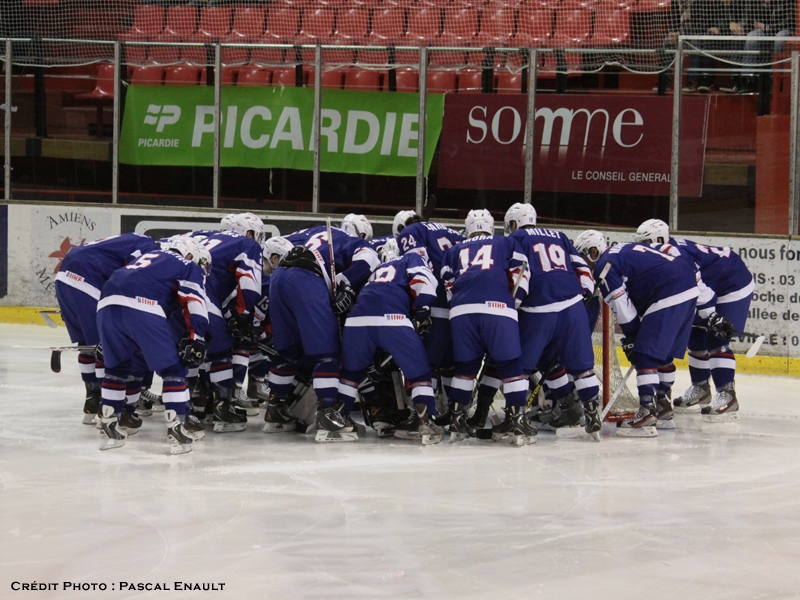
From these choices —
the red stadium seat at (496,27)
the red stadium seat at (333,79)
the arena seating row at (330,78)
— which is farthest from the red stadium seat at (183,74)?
the red stadium seat at (496,27)

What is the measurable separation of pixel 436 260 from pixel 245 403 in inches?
54.1

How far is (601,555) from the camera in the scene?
351 cm

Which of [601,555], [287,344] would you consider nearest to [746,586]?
[601,555]

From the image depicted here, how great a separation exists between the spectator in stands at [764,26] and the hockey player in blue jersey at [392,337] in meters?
3.92

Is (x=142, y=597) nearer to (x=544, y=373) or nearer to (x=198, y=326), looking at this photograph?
(x=198, y=326)

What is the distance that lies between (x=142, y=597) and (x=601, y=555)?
58.1 inches

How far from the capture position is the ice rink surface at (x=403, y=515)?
3236mm

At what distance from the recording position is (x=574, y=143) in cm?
838

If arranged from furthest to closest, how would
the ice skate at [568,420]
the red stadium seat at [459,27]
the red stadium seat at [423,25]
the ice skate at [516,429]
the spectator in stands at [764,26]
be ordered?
the red stadium seat at [423,25]
the red stadium seat at [459,27]
the spectator in stands at [764,26]
the ice skate at [568,420]
the ice skate at [516,429]

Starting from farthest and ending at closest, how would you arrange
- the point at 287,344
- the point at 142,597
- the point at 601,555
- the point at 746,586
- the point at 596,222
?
the point at 596,222
the point at 287,344
the point at 601,555
the point at 746,586
the point at 142,597

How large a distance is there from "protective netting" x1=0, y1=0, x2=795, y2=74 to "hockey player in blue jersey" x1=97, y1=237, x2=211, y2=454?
14.5ft

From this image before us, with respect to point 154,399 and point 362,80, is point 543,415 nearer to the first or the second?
point 154,399

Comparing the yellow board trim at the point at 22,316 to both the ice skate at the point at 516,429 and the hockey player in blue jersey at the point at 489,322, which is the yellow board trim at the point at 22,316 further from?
the ice skate at the point at 516,429

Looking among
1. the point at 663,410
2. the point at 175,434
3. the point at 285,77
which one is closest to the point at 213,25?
the point at 285,77
